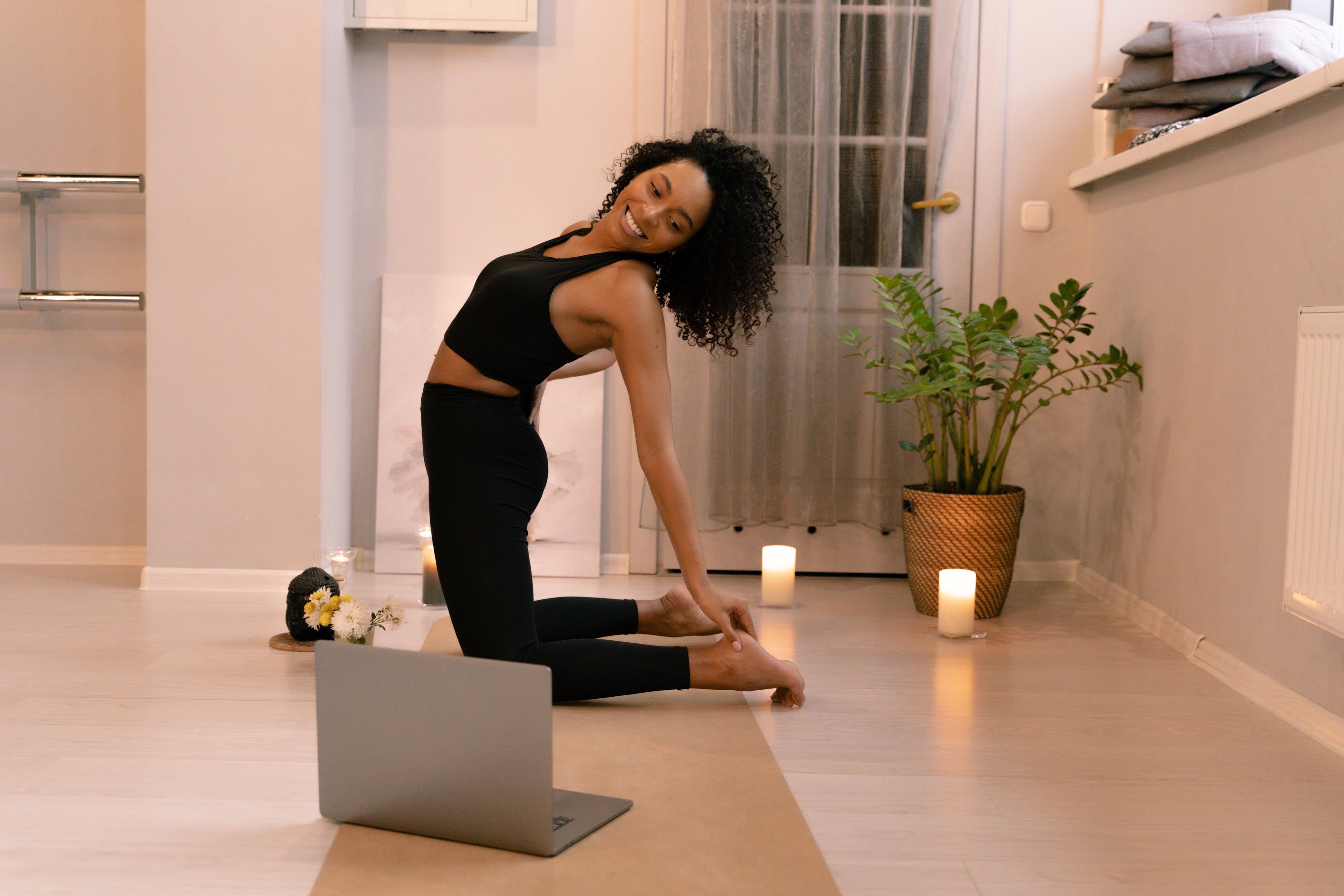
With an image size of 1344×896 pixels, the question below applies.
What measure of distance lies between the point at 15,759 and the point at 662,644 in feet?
3.84

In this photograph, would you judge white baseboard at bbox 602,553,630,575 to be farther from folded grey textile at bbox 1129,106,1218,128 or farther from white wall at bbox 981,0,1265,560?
folded grey textile at bbox 1129,106,1218,128

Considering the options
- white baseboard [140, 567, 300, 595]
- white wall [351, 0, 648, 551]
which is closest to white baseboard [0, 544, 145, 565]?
white baseboard [140, 567, 300, 595]

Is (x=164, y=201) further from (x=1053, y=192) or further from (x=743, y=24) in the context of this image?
(x=1053, y=192)

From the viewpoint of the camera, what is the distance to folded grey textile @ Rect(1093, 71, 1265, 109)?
8.30ft

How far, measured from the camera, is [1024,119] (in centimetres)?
314

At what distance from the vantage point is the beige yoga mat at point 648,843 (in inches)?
52.8

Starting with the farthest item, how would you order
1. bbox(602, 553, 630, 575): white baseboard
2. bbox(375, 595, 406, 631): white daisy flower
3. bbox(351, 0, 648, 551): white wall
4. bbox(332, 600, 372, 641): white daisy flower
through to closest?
1. bbox(602, 553, 630, 575): white baseboard
2. bbox(351, 0, 648, 551): white wall
3. bbox(375, 595, 406, 631): white daisy flower
4. bbox(332, 600, 372, 641): white daisy flower

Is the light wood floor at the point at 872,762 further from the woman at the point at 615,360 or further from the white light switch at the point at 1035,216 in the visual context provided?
the white light switch at the point at 1035,216

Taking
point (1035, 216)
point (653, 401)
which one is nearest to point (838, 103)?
point (1035, 216)

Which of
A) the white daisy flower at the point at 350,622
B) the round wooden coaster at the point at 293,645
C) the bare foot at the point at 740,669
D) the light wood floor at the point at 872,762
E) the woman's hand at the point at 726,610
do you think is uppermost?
the woman's hand at the point at 726,610

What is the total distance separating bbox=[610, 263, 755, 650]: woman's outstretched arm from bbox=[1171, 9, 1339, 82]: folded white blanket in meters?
1.56

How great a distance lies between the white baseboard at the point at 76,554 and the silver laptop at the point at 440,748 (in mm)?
2002

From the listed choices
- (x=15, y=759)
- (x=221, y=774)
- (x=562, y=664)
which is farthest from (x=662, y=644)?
(x=15, y=759)

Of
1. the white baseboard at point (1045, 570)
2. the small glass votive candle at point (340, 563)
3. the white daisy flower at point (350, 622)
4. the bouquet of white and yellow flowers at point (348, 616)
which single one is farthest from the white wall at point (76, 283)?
the white baseboard at point (1045, 570)
